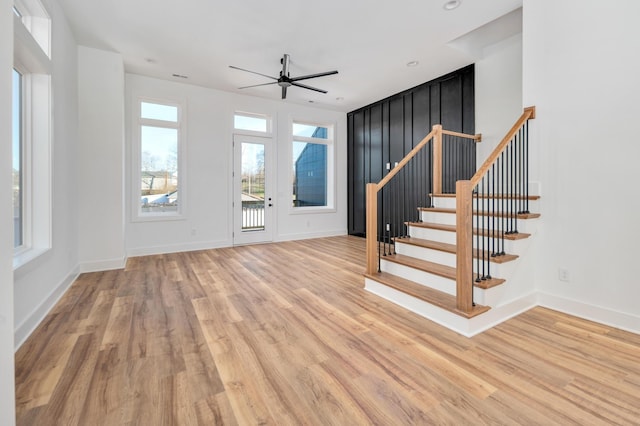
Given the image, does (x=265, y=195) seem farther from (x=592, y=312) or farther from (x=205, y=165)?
(x=592, y=312)

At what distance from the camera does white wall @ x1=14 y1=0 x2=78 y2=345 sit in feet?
7.68

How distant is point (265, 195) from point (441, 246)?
419 cm

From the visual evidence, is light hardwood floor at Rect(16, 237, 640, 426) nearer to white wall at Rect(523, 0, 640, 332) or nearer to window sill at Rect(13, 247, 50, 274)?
white wall at Rect(523, 0, 640, 332)

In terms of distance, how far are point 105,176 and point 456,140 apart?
209 inches

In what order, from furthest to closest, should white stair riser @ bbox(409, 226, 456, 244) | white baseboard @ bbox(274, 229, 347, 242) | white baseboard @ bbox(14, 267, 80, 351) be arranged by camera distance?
white baseboard @ bbox(274, 229, 347, 242) < white stair riser @ bbox(409, 226, 456, 244) < white baseboard @ bbox(14, 267, 80, 351)

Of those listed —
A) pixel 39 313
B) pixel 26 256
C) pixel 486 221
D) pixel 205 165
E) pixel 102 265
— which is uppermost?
pixel 205 165

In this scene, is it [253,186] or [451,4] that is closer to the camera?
[451,4]

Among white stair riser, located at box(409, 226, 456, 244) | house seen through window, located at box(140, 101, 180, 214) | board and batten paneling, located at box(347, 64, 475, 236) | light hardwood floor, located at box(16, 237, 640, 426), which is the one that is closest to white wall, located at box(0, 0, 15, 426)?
light hardwood floor, located at box(16, 237, 640, 426)

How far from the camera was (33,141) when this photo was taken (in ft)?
9.21

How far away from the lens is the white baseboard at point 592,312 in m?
2.30

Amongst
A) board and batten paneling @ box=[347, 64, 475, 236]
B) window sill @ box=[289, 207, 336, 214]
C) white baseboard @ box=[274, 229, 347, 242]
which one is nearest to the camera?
board and batten paneling @ box=[347, 64, 475, 236]

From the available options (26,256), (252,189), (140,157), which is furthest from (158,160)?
(26,256)

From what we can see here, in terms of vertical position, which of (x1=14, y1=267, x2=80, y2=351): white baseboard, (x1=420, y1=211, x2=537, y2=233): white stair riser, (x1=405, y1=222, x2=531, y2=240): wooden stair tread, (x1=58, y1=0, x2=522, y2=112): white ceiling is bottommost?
(x1=14, y1=267, x2=80, y2=351): white baseboard

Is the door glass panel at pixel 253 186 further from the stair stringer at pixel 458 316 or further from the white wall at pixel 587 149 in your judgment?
the white wall at pixel 587 149
